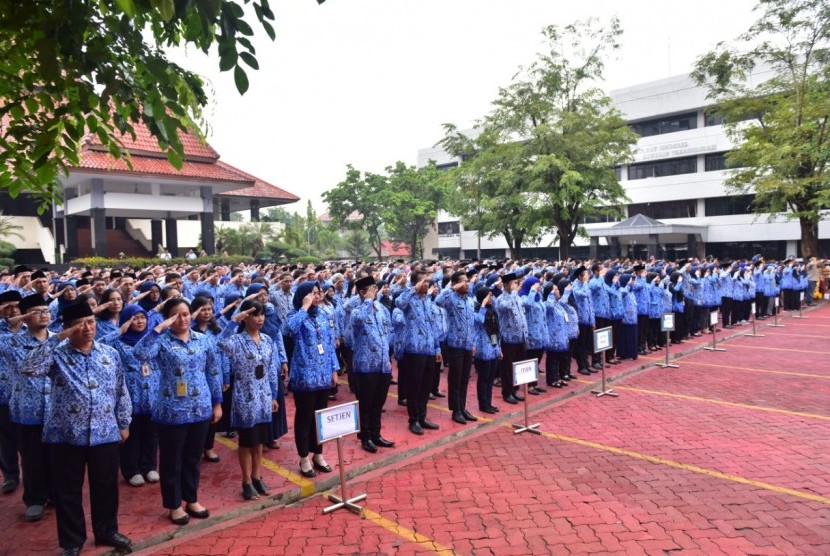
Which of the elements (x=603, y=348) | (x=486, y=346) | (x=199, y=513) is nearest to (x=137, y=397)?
(x=199, y=513)

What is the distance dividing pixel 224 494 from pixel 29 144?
347 cm

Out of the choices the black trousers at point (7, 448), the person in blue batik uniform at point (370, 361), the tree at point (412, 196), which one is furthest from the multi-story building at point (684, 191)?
the black trousers at point (7, 448)

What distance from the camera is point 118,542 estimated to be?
14.1 feet

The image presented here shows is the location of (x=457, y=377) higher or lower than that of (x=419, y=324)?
lower

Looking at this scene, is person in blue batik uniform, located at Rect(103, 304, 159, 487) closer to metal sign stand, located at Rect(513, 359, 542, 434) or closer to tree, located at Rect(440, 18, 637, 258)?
metal sign stand, located at Rect(513, 359, 542, 434)

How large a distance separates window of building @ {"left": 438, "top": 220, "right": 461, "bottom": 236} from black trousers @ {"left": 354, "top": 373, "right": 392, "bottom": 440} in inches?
1818

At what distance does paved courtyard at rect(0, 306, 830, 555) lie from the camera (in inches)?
175

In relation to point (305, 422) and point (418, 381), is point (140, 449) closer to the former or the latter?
point (305, 422)

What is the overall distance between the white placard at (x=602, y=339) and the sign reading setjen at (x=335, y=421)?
4.92 m

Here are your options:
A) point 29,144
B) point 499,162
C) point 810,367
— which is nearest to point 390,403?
point 29,144

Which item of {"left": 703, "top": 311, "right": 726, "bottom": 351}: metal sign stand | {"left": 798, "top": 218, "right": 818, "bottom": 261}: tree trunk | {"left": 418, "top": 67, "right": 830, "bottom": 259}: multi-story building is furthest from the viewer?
{"left": 418, "top": 67, "right": 830, "bottom": 259}: multi-story building

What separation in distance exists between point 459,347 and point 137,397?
155 inches

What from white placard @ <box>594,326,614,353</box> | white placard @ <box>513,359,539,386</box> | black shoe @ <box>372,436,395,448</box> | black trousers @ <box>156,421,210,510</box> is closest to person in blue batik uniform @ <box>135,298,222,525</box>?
black trousers @ <box>156,421,210,510</box>

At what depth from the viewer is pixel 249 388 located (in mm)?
5070
